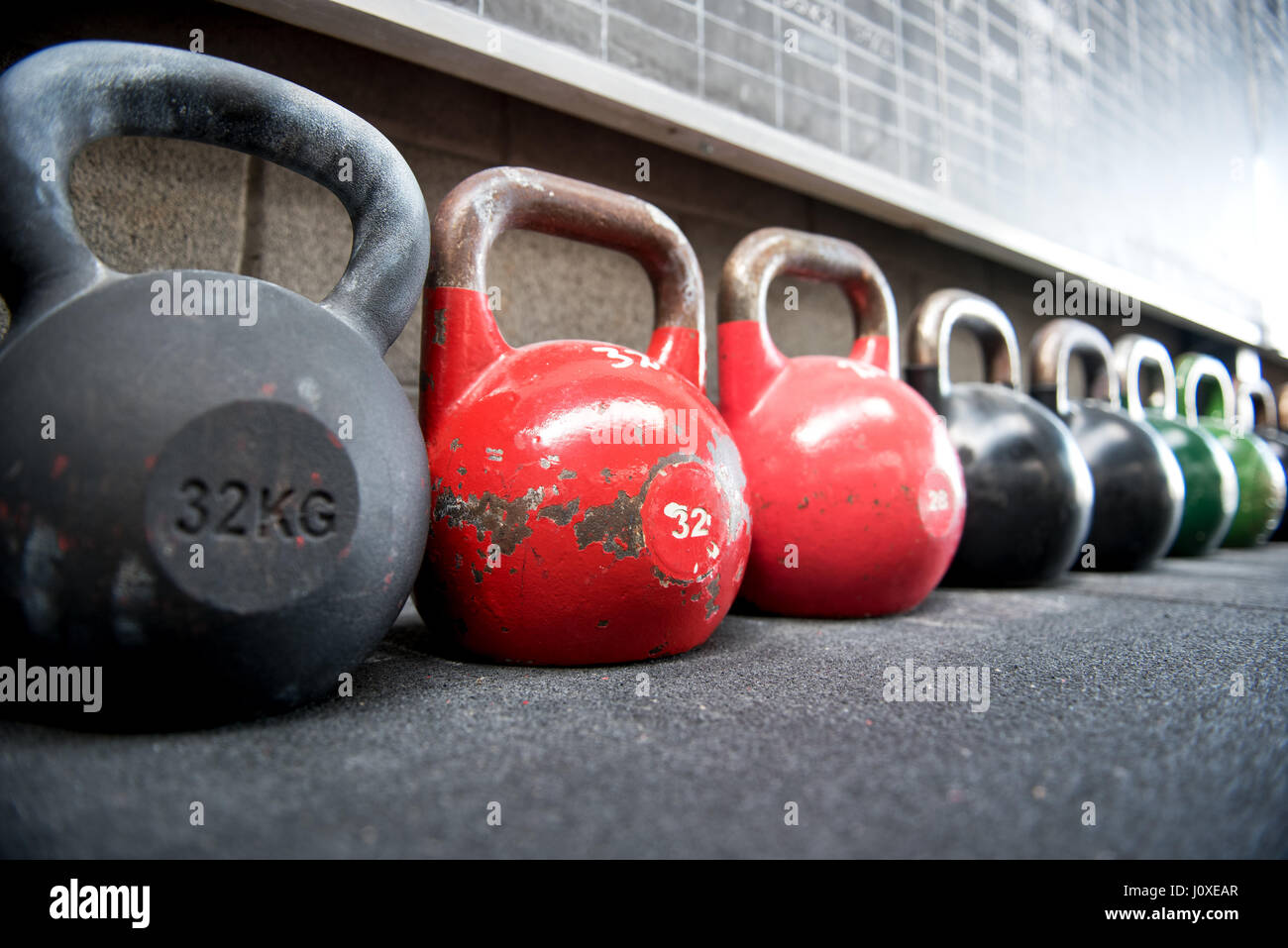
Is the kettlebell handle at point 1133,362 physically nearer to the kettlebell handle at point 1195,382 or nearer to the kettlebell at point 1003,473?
the kettlebell handle at point 1195,382

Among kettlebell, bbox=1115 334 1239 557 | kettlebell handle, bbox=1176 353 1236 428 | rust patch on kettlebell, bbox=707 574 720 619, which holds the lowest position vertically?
rust patch on kettlebell, bbox=707 574 720 619

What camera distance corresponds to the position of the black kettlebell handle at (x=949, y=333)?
4.77 feet

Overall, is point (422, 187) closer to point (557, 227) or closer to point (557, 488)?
point (557, 227)

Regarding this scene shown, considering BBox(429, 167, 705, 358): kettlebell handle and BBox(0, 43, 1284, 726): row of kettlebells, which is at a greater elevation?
BBox(429, 167, 705, 358): kettlebell handle

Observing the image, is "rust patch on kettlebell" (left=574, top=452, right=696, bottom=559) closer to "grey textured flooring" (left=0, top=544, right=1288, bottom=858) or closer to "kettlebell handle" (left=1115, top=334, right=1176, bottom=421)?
"grey textured flooring" (left=0, top=544, right=1288, bottom=858)

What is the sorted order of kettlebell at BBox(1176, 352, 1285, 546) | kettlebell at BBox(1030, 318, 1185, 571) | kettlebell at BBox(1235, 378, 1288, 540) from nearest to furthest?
1. kettlebell at BBox(1030, 318, 1185, 571)
2. kettlebell at BBox(1176, 352, 1285, 546)
3. kettlebell at BBox(1235, 378, 1288, 540)

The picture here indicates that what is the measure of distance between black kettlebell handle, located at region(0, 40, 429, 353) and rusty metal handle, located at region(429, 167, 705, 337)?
98 millimetres

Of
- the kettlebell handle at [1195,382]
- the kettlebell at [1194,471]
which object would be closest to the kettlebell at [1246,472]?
the kettlebell handle at [1195,382]

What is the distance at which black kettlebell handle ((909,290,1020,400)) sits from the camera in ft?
4.77

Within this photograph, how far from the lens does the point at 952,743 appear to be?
22.9 inches

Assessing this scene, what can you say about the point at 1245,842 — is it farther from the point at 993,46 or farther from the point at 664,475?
the point at 993,46

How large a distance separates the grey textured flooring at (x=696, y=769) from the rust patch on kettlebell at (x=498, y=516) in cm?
13

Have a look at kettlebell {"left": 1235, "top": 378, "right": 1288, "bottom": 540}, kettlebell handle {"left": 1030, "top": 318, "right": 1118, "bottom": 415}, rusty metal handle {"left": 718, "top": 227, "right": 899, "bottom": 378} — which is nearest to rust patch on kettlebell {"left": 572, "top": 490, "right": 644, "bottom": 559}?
rusty metal handle {"left": 718, "top": 227, "right": 899, "bottom": 378}

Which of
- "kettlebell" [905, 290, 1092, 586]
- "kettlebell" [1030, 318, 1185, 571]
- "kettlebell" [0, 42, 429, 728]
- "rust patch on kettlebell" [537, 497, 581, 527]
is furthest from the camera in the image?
"kettlebell" [1030, 318, 1185, 571]
